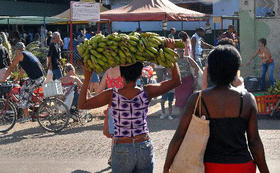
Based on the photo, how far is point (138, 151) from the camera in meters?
3.86

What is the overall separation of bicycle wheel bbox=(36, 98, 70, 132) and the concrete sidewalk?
2201 millimetres

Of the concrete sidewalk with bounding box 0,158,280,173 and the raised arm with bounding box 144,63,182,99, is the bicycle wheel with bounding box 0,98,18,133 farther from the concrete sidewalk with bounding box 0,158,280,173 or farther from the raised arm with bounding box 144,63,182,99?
A: the raised arm with bounding box 144,63,182,99

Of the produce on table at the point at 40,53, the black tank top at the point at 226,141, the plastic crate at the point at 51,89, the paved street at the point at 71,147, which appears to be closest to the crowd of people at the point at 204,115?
the black tank top at the point at 226,141

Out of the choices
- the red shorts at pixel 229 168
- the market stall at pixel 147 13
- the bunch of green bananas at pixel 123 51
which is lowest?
the red shorts at pixel 229 168

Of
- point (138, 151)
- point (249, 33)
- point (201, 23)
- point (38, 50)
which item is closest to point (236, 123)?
point (138, 151)

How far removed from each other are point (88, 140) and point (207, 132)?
6155 millimetres

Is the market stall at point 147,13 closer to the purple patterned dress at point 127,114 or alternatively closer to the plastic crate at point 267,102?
the plastic crate at point 267,102

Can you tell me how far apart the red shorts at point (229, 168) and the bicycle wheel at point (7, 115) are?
24.2 ft

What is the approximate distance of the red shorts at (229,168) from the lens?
3.19m

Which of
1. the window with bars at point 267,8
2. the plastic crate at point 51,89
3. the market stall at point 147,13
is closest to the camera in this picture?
the plastic crate at point 51,89

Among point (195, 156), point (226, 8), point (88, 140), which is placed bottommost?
point (88, 140)

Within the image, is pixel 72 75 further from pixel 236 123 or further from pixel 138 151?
pixel 236 123

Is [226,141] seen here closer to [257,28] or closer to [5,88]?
[5,88]

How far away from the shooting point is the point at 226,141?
321 centimetres
